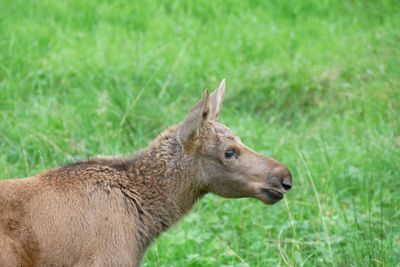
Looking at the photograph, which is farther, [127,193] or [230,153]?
[230,153]

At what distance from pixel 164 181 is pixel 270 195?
2.51 feet

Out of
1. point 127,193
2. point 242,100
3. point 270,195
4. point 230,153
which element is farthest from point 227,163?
point 242,100

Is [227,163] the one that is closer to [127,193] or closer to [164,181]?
[164,181]

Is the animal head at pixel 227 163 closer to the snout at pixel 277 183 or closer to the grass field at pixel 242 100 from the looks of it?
the snout at pixel 277 183

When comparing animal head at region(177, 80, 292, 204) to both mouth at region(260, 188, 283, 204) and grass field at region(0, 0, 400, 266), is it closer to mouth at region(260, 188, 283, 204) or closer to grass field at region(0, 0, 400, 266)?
mouth at region(260, 188, 283, 204)

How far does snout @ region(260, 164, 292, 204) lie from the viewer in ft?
21.8

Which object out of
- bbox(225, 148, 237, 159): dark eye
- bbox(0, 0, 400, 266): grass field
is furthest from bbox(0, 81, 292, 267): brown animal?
bbox(0, 0, 400, 266): grass field

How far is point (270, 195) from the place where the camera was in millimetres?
6711

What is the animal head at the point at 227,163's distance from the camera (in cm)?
667

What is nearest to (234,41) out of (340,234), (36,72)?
(36,72)

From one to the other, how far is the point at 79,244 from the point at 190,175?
101 cm

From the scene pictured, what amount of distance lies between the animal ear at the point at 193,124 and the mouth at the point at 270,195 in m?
0.60

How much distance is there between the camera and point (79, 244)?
20.4 feet

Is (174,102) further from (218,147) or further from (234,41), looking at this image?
(218,147)
